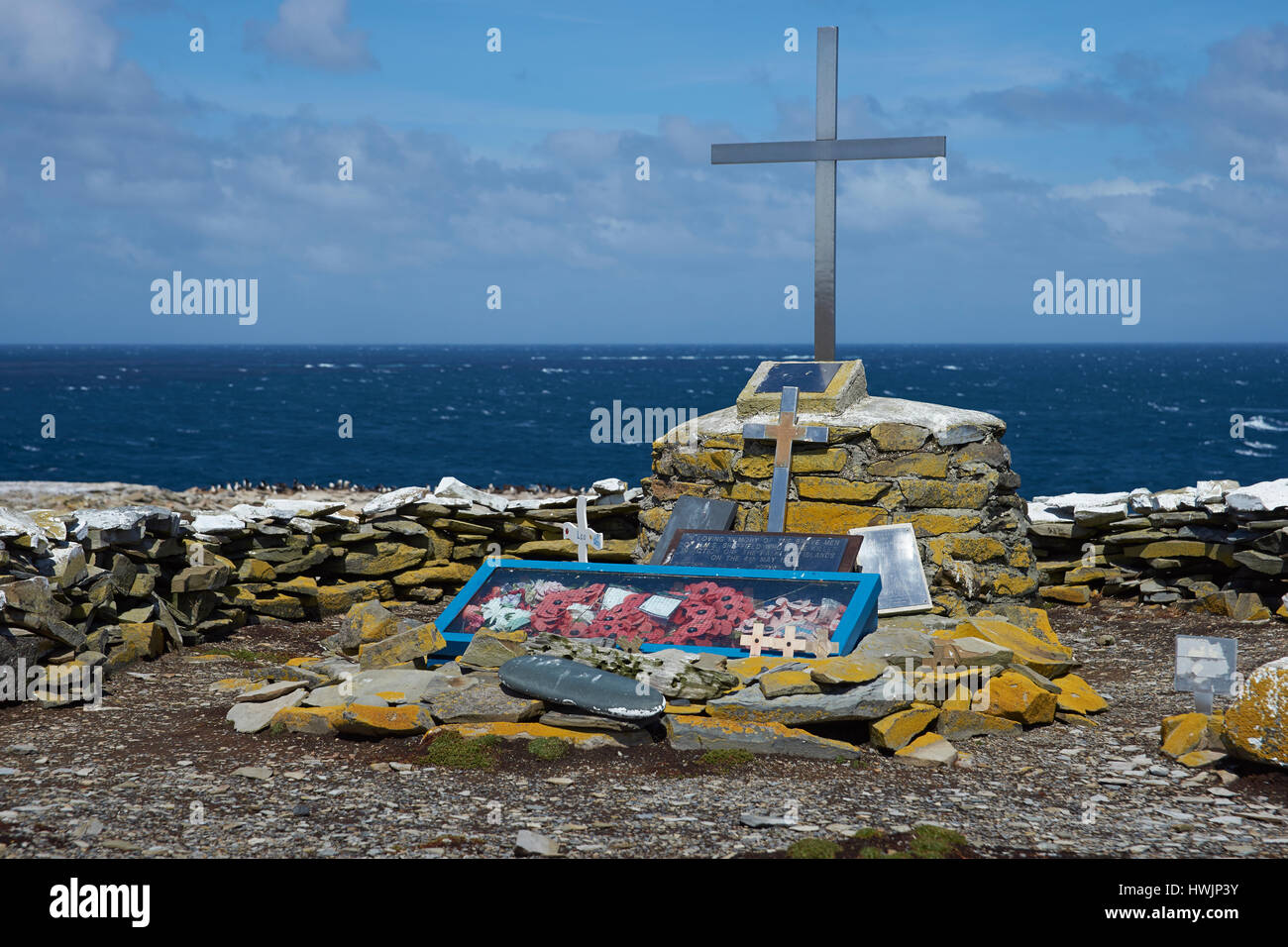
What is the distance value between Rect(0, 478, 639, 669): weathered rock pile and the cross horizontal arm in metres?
3.15

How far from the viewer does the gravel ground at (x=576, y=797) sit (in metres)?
4.90

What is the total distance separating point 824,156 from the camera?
9969mm

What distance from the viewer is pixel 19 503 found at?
1320 cm

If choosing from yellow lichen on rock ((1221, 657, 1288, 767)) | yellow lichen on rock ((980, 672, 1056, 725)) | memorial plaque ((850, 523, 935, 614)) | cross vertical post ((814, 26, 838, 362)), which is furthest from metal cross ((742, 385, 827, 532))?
yellow lichen on rock ((1221, 657, 1288, 767))

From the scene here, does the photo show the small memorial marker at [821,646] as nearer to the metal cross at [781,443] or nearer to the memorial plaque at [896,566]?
the memorial plaque at [896,566]

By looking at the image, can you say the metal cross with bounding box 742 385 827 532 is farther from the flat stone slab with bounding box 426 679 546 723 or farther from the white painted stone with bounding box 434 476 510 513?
the flat stone slab with bounding box 426 679 546 723

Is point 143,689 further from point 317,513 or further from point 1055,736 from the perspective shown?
point 1055,736

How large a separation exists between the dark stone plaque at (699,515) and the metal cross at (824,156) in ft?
6.18

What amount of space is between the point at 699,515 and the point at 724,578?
167 cm

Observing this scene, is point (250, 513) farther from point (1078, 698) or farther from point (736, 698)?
point (1078, 698)

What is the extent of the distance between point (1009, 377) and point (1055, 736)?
108523mm

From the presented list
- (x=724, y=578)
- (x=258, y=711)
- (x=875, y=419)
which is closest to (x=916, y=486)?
(x=875, y=419)

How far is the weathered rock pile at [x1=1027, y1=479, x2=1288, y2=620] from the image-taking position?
987 cm
